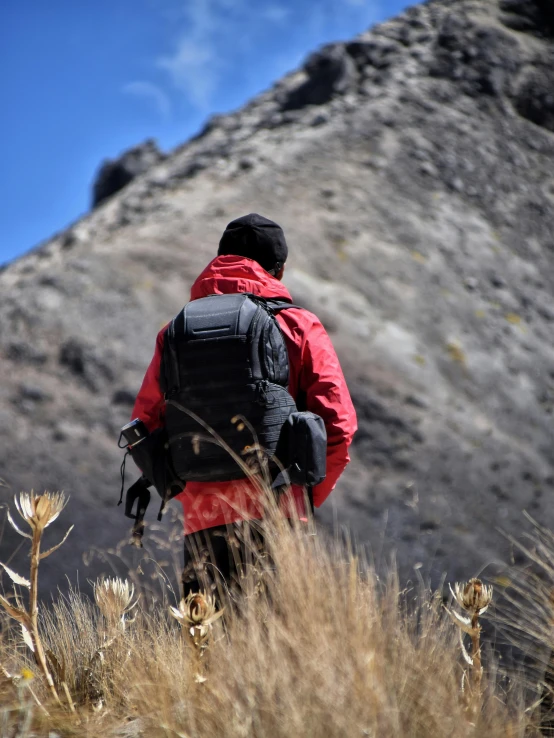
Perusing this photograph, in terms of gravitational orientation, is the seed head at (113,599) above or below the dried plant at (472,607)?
above

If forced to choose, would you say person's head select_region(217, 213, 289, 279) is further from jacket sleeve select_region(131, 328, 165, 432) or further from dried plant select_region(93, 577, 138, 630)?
dried plant select_region(93, 577, 138, 630)

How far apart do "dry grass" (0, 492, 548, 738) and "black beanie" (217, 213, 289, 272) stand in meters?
1.02

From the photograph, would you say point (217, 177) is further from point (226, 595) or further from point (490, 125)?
point (226, 595)

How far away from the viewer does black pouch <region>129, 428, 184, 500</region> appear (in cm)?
254

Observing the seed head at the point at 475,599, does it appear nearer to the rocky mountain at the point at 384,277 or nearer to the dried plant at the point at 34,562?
the dried plant at the point at 34,562

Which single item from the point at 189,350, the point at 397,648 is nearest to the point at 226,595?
the point at 397,648

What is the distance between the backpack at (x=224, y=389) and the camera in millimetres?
2393

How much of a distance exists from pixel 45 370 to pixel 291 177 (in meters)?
3.98

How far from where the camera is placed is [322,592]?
2.11 m

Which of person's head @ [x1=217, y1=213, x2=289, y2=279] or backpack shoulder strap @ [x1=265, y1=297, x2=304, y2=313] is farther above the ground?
person's head @ [x1=217, y1=213, x2=289, y2=279]

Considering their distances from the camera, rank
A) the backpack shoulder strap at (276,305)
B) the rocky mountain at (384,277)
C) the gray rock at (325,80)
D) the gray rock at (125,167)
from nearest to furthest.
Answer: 1. the backpack shoulder strap at (276,305)
2. the rocky mountain at (384,277)
3. the gray rock at (325,80)
4. the gray rock at (125,167)

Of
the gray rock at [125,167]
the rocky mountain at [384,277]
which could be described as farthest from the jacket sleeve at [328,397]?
the gray rock at [125,167]

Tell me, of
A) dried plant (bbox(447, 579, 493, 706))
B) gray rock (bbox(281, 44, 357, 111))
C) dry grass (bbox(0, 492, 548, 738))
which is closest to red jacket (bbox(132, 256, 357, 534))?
dry grass (bbox(0, 492, 548, 738))

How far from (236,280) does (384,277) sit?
19.6 feet
